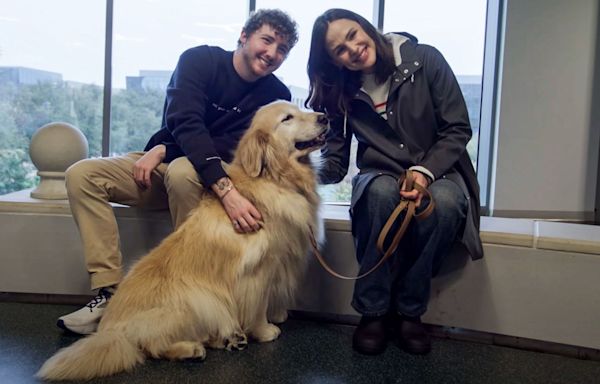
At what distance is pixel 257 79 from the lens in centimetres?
205

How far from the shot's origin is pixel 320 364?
1625 millimetres

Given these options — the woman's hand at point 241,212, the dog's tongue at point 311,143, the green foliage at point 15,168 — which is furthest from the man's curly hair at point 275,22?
the green foliage at point 15,168

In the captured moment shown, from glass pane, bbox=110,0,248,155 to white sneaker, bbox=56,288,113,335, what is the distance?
2.47m

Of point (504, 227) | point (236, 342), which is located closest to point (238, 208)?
point (236, 342)

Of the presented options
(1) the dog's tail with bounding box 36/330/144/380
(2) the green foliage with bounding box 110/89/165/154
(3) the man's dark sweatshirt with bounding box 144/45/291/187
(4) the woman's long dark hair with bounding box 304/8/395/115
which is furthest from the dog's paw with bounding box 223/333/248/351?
(2) the green foliage with bounding box 110/89/165/154

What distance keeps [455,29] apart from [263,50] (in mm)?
2549

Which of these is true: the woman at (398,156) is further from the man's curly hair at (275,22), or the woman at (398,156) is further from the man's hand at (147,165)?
the man's hand at (147,165)

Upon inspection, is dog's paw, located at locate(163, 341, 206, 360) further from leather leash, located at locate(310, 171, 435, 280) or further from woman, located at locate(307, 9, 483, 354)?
leather leash, located at locate(310, 171, 435, 280)

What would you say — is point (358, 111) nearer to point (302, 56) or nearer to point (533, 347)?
point (533, 347)

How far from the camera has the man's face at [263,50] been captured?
6.26ft

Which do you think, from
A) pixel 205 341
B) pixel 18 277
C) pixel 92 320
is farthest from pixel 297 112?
pixel 18 277

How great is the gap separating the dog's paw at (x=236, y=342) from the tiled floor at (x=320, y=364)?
0.02m

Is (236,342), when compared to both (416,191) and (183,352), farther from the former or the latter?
(416,191)

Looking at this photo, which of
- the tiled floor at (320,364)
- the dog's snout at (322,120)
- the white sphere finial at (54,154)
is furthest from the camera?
the white sphere finial at (54,154)
